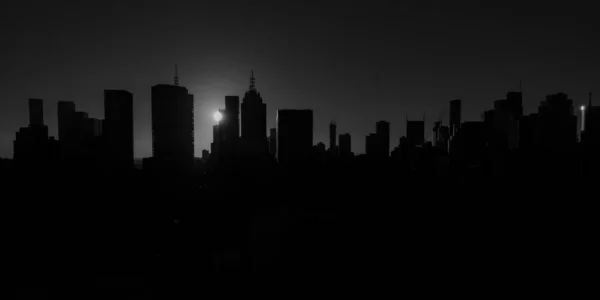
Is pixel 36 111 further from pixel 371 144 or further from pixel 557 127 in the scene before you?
pixel 557 127

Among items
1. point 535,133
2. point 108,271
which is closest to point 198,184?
point 108,271

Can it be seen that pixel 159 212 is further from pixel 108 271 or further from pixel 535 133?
pixel 535 133

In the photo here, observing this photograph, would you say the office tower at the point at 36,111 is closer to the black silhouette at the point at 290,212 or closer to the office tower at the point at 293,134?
the black silhouette at the point at 290,212

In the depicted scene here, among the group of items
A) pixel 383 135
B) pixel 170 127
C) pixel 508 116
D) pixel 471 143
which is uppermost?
pixel 508 116

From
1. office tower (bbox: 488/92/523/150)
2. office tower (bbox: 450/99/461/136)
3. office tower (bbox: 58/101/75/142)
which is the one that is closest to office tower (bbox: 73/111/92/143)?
office tower (bbox: 58/101/75/142)

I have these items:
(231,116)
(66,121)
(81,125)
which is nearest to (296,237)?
(231,116)

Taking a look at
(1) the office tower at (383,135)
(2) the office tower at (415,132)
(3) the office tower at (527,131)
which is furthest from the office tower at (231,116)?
(3) the office tower at (527,131)
